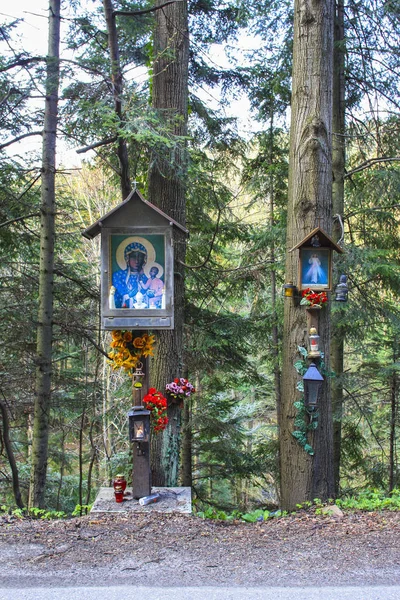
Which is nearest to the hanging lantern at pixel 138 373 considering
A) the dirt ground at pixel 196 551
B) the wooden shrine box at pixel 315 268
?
the dirt ground at pixel 196 551

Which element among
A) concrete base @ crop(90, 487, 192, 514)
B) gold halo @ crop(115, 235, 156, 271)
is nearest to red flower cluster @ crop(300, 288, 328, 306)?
gold halo @ crop(115, 235, 156, 271)

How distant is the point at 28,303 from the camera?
7.28 metres

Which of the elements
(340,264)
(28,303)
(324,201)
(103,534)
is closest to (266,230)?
(340,264)

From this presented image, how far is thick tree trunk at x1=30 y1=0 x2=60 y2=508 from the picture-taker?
256 inches

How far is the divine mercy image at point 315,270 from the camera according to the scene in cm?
548

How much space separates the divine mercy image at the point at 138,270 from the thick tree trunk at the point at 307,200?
5.69 feet

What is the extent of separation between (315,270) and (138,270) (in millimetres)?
2014

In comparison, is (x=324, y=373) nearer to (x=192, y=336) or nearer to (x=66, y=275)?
(x=192, y=336)

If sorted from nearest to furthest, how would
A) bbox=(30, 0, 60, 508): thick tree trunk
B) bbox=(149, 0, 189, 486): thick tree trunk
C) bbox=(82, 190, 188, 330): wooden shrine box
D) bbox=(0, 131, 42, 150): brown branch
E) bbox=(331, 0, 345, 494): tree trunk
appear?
bbox=(82, 190, 188, 330): wooden shrine box
bbox=(149, 0, 189, 486): thick tree trunk
bbox=(0, 131, 42, 150): brown branch
bbox=(30, 0, 60, 508): thick tree trunk
bbox=(331, 0, 345, 494): tree trunk

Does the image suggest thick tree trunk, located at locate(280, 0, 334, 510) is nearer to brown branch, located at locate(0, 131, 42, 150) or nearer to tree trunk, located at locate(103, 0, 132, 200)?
tree trunk, located at locate(103, 0, 132, 200)

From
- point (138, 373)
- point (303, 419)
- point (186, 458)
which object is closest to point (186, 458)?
point (186, 458)

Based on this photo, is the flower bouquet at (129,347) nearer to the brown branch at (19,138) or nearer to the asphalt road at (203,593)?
the asphalt road at (203,593)

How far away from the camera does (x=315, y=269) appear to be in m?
Answer: 5.49

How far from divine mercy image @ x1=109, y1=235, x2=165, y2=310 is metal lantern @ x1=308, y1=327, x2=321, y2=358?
1.75 meters
